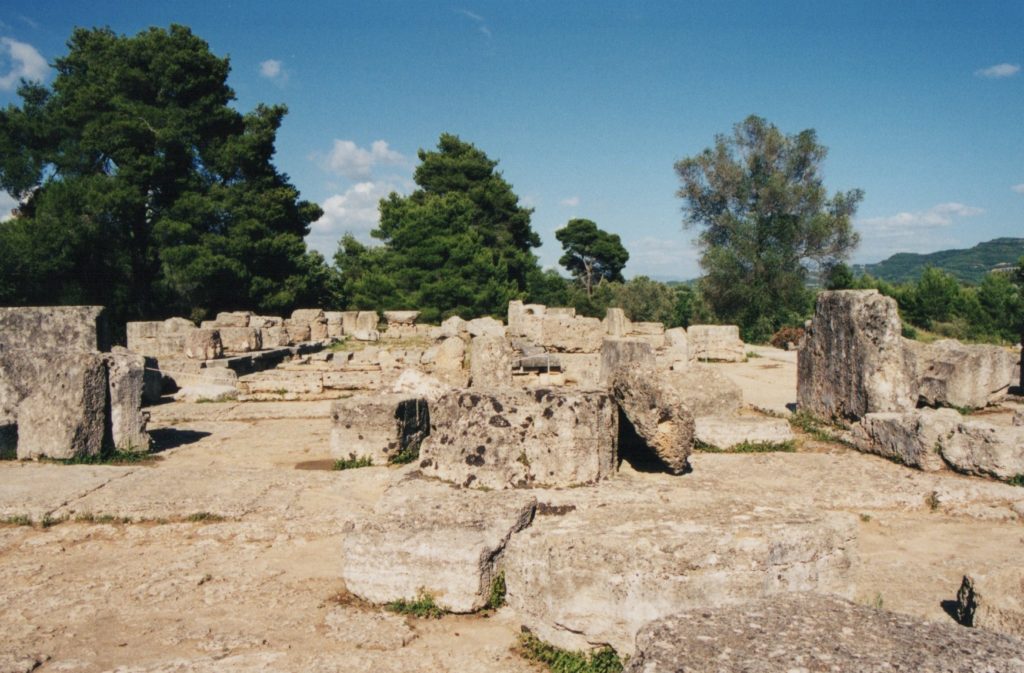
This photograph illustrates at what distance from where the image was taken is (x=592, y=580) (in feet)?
10.7

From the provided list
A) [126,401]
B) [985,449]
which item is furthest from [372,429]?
[985,449]

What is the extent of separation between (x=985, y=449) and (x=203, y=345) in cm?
1542

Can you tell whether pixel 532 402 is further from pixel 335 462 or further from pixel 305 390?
pixel 305 390

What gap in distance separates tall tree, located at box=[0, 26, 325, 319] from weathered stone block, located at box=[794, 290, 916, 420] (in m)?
26.1

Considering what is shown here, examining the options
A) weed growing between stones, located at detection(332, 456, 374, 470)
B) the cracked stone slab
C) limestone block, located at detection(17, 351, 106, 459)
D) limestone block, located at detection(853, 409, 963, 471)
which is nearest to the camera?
the cracked stone slab

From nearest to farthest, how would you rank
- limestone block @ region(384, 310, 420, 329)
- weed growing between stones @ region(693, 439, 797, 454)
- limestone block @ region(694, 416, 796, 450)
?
1. weed growing between stones @ region(693, 439, 797, 454)
2. limestone block @ region(694, 416, 796, 450)
3. limestone block @ region(384, 310, 420, 329)

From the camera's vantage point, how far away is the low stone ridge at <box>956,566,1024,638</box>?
3.36 m

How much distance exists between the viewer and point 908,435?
6.91 metres

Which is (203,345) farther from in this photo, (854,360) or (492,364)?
(854,360)

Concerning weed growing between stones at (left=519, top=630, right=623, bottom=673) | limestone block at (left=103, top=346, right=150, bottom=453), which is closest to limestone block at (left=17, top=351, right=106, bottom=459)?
limestone block at (left=103, top=346, right=150, bottom=453)

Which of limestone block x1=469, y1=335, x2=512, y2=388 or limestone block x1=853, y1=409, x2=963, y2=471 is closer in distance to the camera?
limestone block x1=853, y1=409, x2=963, y2=471

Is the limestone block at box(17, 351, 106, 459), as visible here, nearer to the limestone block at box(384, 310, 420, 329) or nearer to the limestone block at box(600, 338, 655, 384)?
the limestone block at box(600, 338, 655, 384)

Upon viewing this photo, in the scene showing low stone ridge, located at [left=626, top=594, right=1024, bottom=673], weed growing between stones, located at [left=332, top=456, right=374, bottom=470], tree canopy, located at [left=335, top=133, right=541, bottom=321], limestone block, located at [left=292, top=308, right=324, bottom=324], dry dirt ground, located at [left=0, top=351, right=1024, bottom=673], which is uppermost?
tree canopy, located at [left=335, top=133, right=541, bottom=321]

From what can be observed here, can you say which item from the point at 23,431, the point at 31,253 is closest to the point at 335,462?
the point at 23,431
